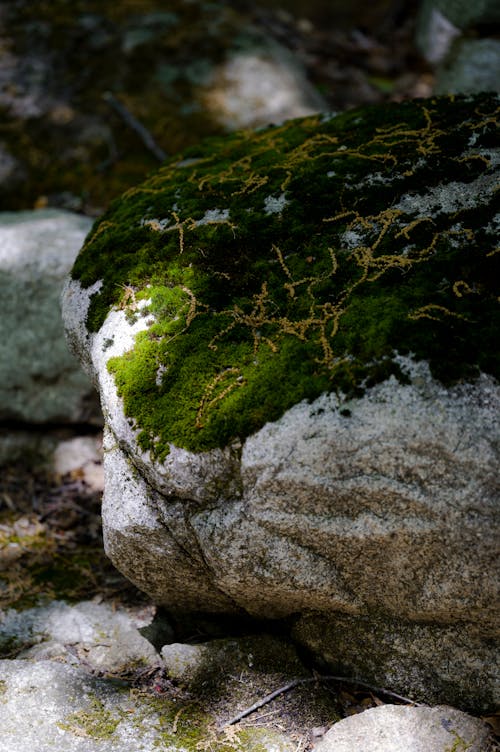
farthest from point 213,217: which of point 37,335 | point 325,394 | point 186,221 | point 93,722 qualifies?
point 93,722

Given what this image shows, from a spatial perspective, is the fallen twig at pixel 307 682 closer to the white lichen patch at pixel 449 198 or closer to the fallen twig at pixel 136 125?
the white lichen patch at pixel 449 198

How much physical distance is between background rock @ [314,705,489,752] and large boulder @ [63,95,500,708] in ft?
0.55

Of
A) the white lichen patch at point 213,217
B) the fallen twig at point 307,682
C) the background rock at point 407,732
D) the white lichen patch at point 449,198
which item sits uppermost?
the white lichen patch at point 449,198

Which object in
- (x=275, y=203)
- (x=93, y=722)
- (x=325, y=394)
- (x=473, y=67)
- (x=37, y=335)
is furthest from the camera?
(x=473, y=67)

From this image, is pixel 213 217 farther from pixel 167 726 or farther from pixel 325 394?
pixel 167 726

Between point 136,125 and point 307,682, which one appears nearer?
point 307,682

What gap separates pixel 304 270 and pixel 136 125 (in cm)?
395

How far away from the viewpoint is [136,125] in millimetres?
6238

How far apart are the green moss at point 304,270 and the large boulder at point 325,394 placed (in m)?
0.01

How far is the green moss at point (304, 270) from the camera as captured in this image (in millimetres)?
2633

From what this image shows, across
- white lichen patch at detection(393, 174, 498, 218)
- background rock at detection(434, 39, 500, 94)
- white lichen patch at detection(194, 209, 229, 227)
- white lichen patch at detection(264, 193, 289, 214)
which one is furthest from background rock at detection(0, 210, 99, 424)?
background rock at detection(434, 39, 500, 94)

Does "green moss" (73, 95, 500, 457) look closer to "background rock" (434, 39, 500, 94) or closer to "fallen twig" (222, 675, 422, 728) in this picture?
"fallen twig" (222, 675, 422, 728)

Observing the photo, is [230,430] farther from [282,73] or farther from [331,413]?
[282,73]

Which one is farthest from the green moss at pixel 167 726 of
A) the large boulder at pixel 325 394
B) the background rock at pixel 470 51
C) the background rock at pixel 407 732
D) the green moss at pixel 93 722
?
the background rock at pixel 470 51
